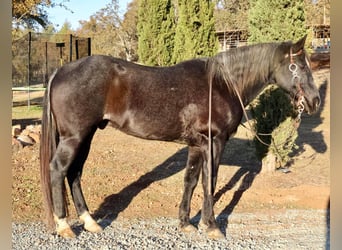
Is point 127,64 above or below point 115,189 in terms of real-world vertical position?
above

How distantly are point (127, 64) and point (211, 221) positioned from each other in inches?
74.3

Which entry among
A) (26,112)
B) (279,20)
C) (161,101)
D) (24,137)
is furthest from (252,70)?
(26,112)

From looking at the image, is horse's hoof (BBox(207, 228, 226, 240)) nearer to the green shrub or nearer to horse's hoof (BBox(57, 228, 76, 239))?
horse's hoof (BBox(57, 228, 76, 239))

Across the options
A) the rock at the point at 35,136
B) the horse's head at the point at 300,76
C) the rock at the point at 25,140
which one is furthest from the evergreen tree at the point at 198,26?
the horse's head at the point at 300,76

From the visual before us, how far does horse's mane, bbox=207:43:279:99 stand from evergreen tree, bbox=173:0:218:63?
5.13 metres

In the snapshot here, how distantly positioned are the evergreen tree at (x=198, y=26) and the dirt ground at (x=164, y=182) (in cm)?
253

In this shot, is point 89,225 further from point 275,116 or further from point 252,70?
point 275,116

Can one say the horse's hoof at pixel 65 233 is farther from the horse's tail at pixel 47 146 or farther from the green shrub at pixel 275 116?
Result: the green shrub at pixel 275 116

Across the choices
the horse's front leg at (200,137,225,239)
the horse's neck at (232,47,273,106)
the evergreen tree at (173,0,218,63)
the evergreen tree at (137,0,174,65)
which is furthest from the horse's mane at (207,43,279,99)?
the evergreen tree at (137,0,174,65)

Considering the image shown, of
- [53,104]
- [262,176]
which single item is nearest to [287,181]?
[262,176]

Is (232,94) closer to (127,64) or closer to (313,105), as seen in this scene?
(313,105)

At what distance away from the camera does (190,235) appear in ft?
12.6

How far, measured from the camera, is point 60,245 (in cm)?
350

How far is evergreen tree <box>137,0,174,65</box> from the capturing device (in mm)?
10703
